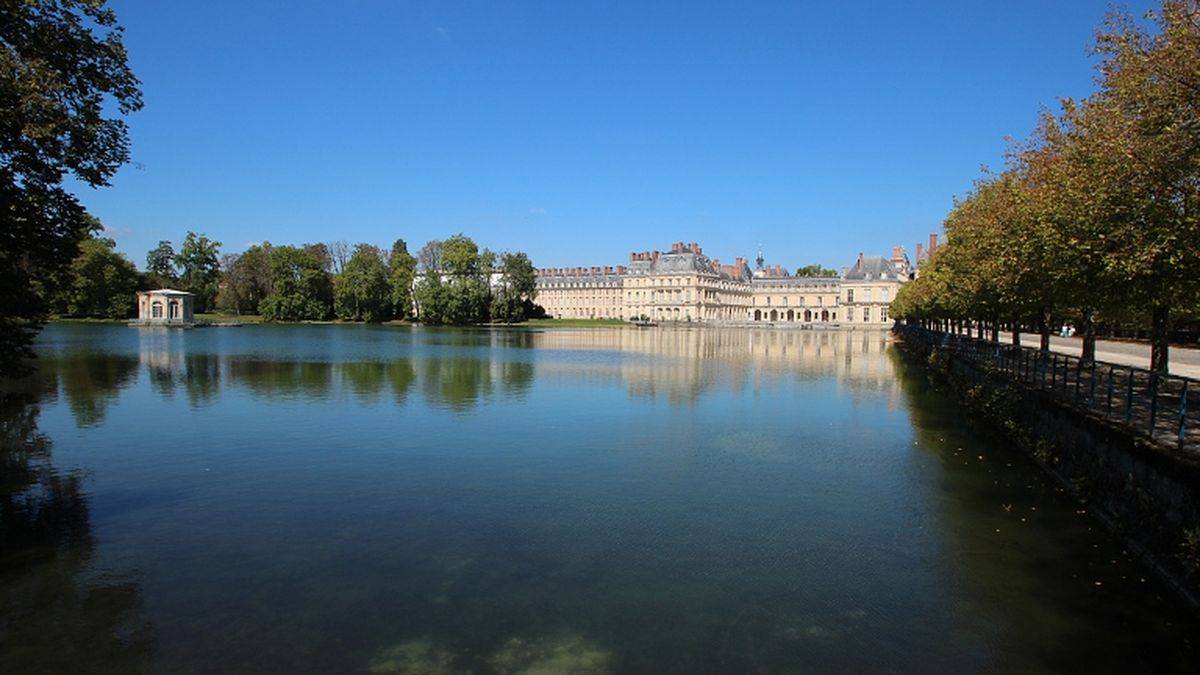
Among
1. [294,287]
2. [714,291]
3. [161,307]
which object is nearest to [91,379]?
[161,307]

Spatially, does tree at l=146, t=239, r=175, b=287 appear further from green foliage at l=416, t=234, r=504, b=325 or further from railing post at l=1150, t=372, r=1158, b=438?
railing post at l=1150, t=372, r=1158, b=438

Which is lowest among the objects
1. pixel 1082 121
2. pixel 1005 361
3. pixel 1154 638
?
pixel 1154 638

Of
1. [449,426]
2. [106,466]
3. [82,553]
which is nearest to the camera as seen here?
[82,553]

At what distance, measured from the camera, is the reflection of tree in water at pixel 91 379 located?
19.8 metres

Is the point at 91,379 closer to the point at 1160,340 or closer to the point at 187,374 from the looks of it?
the point at 187,374

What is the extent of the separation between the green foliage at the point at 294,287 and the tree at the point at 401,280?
973cm

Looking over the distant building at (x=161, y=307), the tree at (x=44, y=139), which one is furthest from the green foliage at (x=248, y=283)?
the tree at (x=44, y=139)

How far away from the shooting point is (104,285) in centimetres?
8950

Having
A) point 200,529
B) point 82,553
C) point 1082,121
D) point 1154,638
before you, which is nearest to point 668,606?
point 1154,638

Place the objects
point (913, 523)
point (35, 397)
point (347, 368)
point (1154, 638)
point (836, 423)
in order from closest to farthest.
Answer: point (1154, 638), point (913, 523), point (836, 423), point (35, 397), point (347, 368)

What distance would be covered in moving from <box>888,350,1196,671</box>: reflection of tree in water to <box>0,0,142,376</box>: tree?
41.2 ft

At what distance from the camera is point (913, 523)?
11312mm

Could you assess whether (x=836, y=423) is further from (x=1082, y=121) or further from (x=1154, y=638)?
(x=1154, y=638)

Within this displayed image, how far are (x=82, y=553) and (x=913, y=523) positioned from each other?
11456 mm
